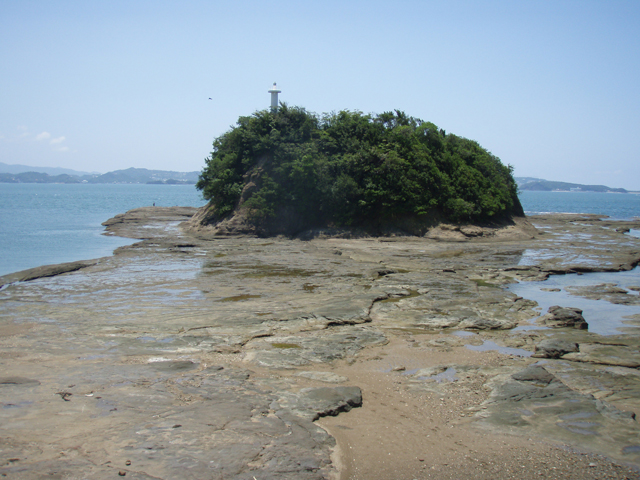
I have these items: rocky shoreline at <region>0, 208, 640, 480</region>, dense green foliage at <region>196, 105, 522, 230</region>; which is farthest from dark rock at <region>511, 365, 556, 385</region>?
dense green foliage at <region>196, 105, 522, 230</region>

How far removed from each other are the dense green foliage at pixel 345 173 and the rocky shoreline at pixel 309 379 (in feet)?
46.4

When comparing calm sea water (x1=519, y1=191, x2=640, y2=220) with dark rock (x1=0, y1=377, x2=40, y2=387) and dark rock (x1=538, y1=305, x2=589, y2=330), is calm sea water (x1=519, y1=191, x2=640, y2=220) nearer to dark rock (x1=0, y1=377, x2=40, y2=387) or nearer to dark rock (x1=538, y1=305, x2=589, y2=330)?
dark rock (x1=538, y1=305, x2=589, y2=330)

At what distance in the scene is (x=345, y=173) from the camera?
103 feet

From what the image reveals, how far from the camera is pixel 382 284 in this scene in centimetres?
1585

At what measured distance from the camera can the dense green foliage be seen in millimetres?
30969

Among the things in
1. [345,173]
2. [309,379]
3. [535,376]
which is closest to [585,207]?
[345,173]

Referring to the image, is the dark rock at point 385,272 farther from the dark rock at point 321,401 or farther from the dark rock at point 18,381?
the dark rock at point 18,381

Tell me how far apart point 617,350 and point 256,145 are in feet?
85.7

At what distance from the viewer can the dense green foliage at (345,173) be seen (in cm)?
3097

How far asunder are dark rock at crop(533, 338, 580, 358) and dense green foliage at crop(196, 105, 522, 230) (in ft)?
70.0

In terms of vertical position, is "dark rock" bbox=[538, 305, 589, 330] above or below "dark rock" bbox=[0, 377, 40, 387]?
above

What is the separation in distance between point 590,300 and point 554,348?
19.6ft

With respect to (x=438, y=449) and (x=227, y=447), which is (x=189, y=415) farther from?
(x=438, y=449)

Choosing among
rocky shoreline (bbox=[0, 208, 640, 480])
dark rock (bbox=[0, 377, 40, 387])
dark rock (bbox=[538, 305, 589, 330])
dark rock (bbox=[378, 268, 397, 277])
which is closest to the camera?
rocky shoreline (bbox=[0, 208, 640, 480])
